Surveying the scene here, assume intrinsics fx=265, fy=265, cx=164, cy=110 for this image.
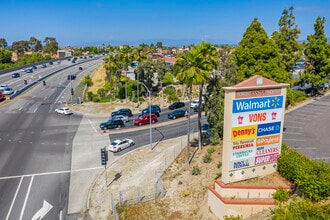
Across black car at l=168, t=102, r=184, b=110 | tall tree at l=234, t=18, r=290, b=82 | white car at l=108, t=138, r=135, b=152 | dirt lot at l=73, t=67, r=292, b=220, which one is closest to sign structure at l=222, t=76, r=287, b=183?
dirt lot at l=73, t=67, r=292, b=220

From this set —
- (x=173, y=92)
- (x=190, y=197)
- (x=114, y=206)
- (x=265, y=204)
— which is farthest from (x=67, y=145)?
(x=173, y=92)

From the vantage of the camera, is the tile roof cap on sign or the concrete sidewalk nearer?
the tile roof cap on sign

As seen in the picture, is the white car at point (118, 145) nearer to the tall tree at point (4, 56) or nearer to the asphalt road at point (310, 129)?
the asphalt road at point (310, 129)

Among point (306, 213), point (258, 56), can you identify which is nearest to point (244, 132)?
point (306, 213)

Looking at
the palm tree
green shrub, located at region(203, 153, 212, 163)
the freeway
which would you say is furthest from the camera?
green shrub, located at region(203, 153, 212, 163)

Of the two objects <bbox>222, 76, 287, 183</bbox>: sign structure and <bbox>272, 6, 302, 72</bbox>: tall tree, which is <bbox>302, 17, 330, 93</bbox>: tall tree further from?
<bbox>222, 76, 287, 183</bbox>: sign structure

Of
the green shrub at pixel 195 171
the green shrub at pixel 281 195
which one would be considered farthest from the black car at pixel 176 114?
the green shrub at pixel 281 195

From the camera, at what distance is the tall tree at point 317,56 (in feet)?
162

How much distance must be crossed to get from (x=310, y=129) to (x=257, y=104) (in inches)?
925

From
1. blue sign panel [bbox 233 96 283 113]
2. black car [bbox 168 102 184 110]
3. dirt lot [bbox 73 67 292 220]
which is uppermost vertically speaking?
blue sign panel [bbox 233 96 283 113]

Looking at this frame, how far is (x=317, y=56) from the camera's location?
162 feet

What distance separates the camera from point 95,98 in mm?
64500

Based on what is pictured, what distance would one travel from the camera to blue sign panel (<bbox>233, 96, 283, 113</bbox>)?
17.4m

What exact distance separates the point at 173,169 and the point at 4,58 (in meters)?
131
